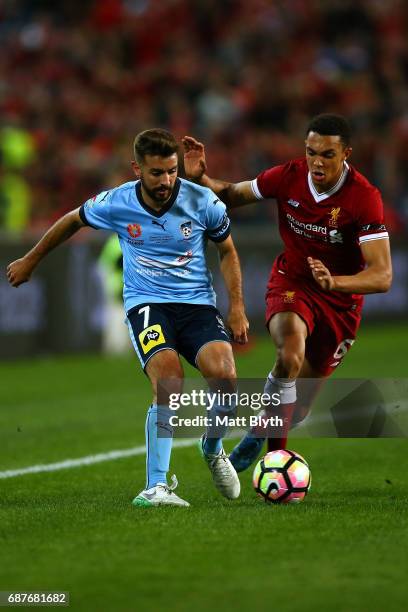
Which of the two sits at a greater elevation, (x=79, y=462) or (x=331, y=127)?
Result: (x=331, y=127)

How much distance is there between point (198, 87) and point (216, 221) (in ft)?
43.7

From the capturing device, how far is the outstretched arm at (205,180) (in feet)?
24.0

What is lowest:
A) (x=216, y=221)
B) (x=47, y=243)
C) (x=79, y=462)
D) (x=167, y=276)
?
(x=79, y=462)

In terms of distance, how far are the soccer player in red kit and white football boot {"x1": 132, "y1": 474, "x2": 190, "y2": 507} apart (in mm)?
1002

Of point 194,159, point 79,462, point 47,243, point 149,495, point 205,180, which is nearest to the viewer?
point 149,495

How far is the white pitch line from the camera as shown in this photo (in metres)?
7.80

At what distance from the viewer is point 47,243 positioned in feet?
22.2

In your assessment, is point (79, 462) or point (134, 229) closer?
point (134, 229)

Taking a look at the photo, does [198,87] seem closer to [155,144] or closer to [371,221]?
[371,221]

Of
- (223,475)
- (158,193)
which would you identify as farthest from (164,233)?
(223,475)

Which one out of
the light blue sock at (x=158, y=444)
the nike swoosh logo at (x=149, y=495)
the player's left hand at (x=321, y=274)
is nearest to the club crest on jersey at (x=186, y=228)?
the player's left hand at (x=321, y=274)

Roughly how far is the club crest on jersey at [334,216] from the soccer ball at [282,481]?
1420 millimetres

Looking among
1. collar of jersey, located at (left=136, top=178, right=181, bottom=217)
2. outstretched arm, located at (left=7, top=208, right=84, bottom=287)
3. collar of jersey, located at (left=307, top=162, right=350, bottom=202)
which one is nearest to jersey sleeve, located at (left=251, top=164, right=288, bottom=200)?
collar of jersey, located at (left=307, top=162, right=350, bottom=202)

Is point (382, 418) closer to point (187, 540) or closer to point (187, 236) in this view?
point (187, 236)
